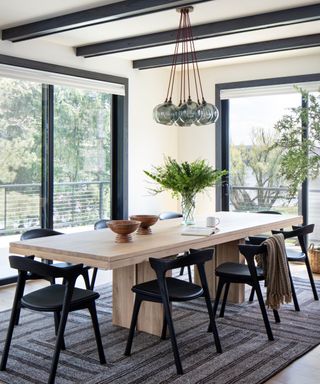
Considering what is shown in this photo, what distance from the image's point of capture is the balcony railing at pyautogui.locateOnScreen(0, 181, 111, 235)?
5406mm

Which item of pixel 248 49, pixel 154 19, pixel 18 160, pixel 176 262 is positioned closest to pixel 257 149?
pixel 248 49

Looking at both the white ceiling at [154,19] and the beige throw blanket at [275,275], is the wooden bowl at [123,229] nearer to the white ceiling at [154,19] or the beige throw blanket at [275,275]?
the beige throw blanket at [275,275]

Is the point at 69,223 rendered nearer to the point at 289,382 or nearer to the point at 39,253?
the point at 39,253

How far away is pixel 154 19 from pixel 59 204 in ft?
7.65

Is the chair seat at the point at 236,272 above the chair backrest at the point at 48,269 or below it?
below

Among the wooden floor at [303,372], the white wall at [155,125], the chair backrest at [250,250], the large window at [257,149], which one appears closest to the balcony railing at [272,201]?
the large window at [257,149]

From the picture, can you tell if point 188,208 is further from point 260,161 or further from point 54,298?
point 260,161

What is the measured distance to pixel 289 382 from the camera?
3016 millimetres

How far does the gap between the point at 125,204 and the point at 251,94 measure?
6.91ft

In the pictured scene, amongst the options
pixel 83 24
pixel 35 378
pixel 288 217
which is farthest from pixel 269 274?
pixel 83 24

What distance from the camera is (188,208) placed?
175 inches

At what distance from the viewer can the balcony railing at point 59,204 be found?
5406 mm

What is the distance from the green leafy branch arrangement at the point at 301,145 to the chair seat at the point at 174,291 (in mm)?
2710

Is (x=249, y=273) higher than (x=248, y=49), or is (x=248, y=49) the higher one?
(x=248, y=49)
